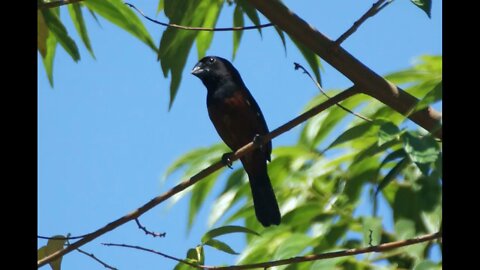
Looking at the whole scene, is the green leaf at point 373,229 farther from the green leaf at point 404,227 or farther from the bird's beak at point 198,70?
the bird's beak at point 198,70

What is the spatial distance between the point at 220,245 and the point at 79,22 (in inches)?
34.6

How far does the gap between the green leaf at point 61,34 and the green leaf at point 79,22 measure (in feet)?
0.64

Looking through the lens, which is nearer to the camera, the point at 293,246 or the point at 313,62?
the point at 313,62

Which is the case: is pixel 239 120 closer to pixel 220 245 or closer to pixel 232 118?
pixel 232 118

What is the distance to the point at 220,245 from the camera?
2242 mm

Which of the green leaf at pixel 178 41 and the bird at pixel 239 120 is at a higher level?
the bird at pixel 239 120

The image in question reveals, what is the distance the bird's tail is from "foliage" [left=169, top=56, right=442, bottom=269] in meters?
0.05

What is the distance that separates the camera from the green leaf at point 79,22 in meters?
2.67

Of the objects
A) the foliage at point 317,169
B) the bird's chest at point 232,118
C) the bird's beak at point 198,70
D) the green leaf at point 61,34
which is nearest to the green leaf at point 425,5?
the foliage at point 317,169

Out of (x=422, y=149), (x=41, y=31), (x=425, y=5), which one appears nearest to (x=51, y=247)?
(x=41, y=31)

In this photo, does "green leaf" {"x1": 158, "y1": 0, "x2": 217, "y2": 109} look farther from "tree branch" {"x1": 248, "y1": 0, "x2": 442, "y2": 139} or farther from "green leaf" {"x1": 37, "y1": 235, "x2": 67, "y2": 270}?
→ "green leaf" {"x1": 37, "y1": 235, "x2": 67, "y2": 270}

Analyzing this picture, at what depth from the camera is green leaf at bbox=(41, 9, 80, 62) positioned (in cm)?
232

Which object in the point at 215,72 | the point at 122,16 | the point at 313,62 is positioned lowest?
the point at 313,62
